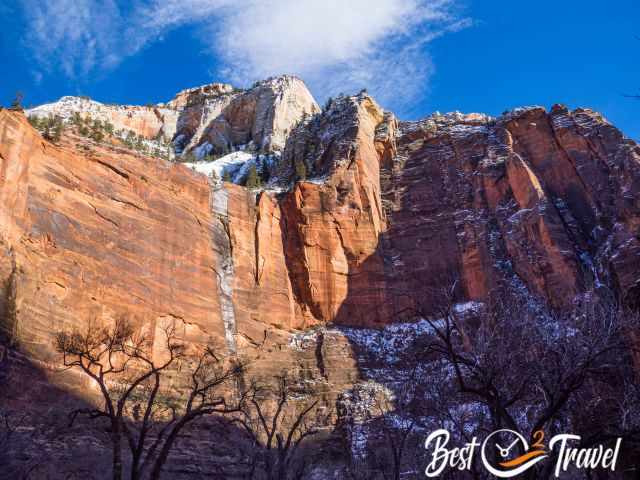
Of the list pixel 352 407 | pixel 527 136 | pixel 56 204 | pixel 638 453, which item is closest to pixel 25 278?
pixel 56 204

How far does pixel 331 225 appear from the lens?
53438 mm

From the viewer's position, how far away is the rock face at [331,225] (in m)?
36.2

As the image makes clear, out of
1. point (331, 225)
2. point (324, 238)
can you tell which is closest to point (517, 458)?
point (324, 238)

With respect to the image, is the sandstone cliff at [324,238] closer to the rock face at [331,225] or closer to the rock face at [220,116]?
the rock face at [331,225]

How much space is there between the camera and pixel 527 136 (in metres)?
61.0

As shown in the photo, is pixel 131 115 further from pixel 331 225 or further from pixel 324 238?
pixel 324 238

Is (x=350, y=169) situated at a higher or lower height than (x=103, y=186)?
higher

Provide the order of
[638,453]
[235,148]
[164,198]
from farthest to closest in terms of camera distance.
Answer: [235,148] < [164,198] < [638,453]

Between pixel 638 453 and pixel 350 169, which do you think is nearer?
pixel 638 453

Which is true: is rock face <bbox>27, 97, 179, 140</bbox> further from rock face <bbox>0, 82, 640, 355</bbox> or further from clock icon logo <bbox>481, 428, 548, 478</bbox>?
clock icon logo <bbox>481, 428, 548, 478</bbox>

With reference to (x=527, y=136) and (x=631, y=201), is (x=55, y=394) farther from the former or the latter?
(x=527, y=136)

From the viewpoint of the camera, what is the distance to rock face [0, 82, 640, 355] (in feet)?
119

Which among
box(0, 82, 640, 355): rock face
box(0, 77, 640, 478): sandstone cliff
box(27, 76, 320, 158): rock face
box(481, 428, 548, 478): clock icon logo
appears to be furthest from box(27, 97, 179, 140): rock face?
box(481, 428, 548, 478): clock icon logo

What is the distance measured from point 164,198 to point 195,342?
11.6 meters
